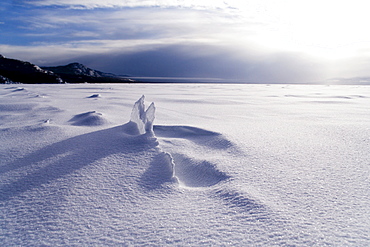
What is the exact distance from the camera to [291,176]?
4.23 ft

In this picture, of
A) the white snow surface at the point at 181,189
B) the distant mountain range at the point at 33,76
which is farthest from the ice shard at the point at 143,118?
the distant mountain range at the point at 33,76

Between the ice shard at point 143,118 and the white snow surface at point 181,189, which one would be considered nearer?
the white snow surface at point 181,189

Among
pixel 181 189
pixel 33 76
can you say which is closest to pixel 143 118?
pixel 181 189

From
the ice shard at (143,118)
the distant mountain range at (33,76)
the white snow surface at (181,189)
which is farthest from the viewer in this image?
the distant mountain range at (33,76)

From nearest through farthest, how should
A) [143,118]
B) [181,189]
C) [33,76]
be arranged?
1. [181,189]
2. [143,118]
3. [33,76]

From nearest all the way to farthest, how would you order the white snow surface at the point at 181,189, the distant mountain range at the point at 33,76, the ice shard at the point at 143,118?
1. the white snow surface at the point at 181,189
2. the ice shard at the point at 143,118
3. the distant mountain range at the point at 33,76

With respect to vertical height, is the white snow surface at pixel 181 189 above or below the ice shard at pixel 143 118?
below

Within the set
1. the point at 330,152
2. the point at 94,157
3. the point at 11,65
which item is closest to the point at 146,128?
the point at 94,157

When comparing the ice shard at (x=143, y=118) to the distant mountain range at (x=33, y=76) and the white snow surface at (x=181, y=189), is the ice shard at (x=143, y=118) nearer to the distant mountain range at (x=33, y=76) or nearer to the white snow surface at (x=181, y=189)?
the white snow surface at (x=181, y=189)

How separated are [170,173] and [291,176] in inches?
25.8

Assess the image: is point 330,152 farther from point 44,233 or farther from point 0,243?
point 0,243

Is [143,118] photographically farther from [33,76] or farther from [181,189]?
[33,76]

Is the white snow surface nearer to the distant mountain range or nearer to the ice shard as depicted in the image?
the ice shard

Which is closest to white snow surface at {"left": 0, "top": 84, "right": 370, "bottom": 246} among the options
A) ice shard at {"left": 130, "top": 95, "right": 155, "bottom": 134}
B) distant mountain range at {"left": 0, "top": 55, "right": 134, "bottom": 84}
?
ice shard at {"left": 130, "top": 95, "right": 155, "bottom": 134}
